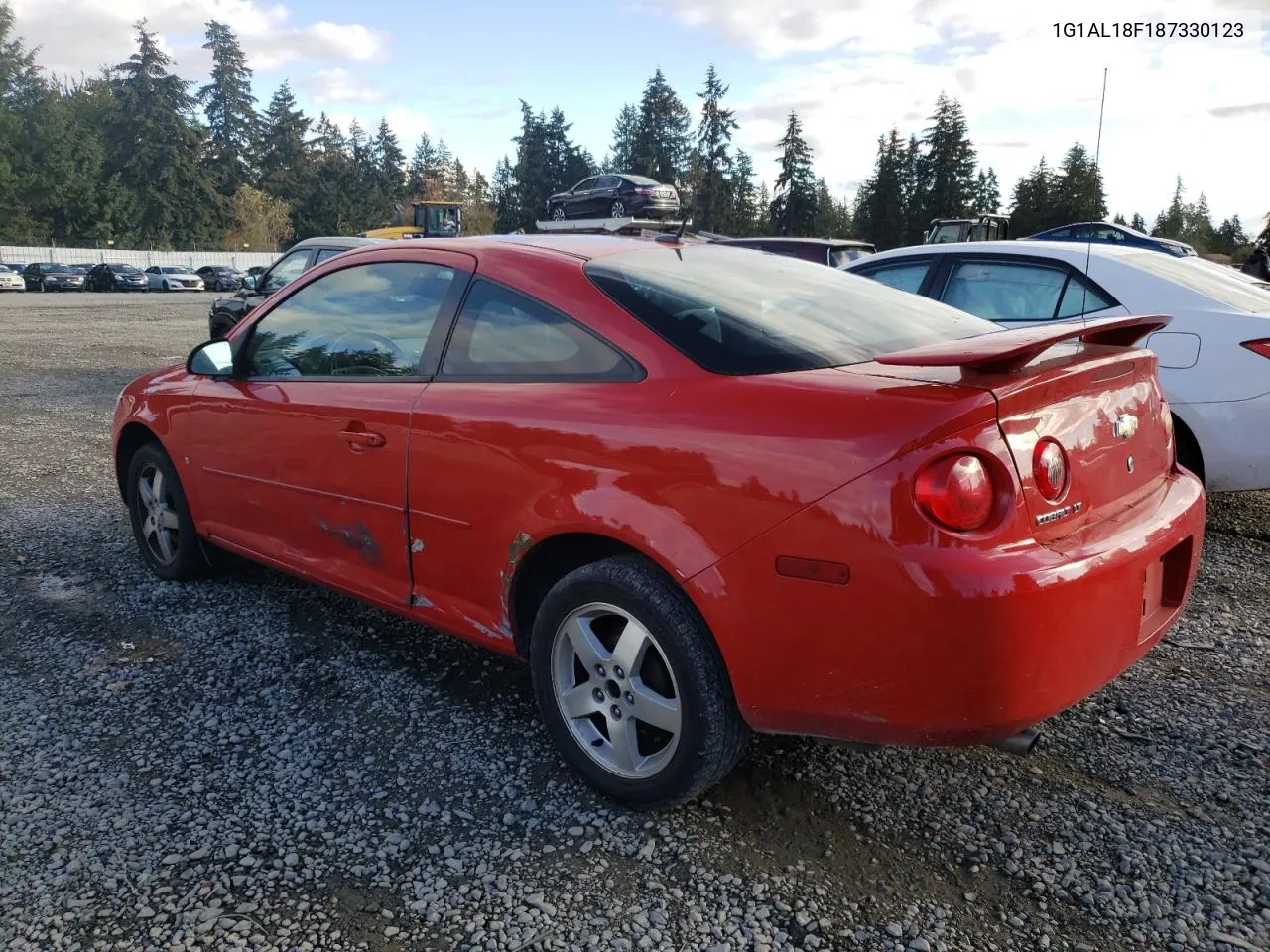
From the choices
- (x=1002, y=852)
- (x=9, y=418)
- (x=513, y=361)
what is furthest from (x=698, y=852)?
(x=9, y=418)

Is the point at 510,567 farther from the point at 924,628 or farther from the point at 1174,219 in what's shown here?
the point at 1174,219

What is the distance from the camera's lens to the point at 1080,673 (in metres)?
2.18

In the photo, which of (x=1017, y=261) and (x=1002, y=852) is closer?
(x=1002, y=852)

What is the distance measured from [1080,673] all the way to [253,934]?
1953 mm

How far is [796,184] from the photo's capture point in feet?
259

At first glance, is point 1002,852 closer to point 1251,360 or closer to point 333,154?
point 1251,360

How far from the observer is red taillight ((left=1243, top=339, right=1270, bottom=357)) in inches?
180

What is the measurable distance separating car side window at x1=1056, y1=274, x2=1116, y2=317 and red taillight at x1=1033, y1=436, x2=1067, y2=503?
3442 millimetres

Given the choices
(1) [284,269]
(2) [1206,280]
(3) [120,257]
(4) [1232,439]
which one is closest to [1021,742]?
(4) [1232,439]

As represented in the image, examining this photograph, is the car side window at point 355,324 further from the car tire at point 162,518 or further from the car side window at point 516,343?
the car tire at point 162,518

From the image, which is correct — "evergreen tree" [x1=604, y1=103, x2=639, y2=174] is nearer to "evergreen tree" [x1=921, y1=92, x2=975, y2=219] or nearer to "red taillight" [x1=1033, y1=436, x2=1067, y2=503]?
"evergreen tree" [x1=921, y1=92, x2=975, y2=219]

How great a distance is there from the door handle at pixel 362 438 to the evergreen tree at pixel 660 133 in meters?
83.7

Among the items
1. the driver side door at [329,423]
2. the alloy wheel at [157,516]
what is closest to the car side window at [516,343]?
the driver side door at [329,423]

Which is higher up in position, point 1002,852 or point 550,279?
point 550,279
